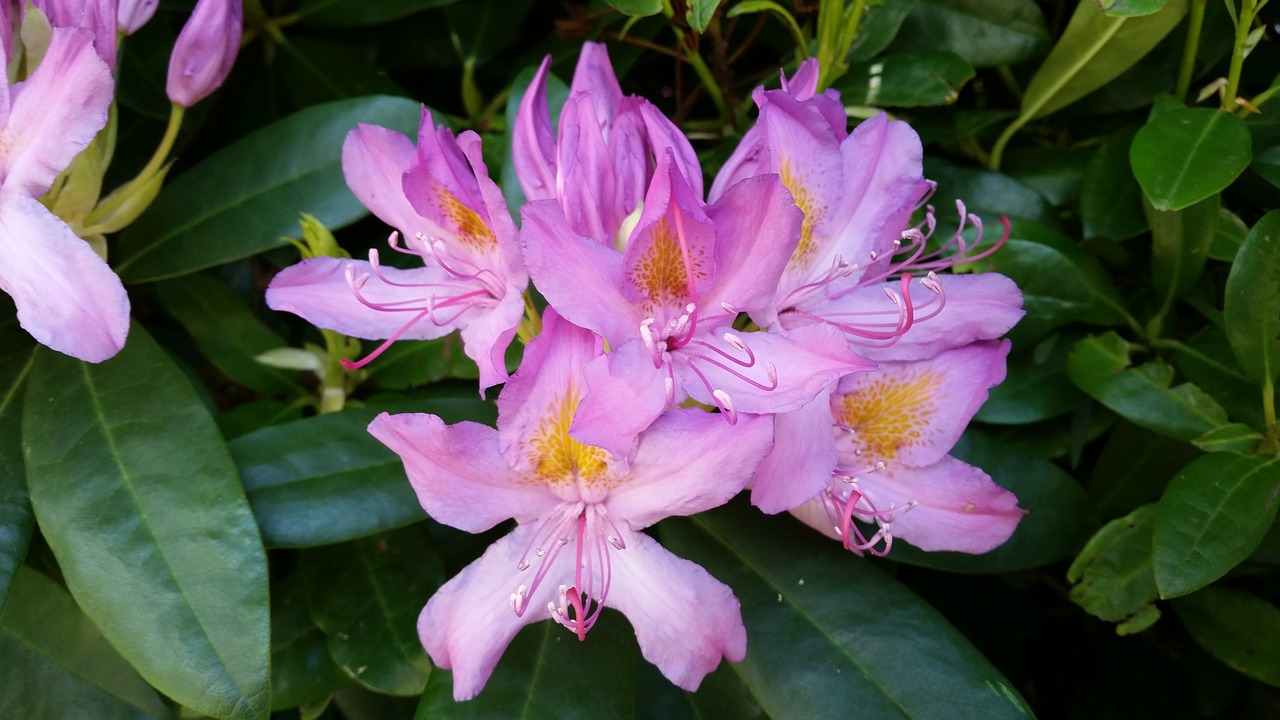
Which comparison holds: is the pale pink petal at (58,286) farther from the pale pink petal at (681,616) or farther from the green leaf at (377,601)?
the pale pink petal at (681,616)

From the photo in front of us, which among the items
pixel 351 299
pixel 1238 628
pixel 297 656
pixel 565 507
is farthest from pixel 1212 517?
pixel 297 656

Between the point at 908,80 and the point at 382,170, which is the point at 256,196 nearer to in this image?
the point at 382,170

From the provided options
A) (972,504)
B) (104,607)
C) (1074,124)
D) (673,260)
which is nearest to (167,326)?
(104,607)

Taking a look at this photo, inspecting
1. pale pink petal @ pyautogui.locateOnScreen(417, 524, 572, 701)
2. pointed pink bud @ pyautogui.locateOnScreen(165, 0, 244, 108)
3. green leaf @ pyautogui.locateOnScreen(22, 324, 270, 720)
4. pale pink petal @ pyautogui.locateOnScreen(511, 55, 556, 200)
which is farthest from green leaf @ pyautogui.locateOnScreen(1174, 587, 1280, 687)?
pointed pink bud @ pyautogui.locateOnScreen(165, 0, 244, 108)

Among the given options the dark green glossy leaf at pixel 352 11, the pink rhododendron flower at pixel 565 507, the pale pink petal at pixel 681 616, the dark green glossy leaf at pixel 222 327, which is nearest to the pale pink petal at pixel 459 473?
the pink rhododendron flower at pixel 565 507

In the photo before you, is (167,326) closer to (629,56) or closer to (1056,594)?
(629,56)

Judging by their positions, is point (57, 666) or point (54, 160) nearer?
point (54, 160)
